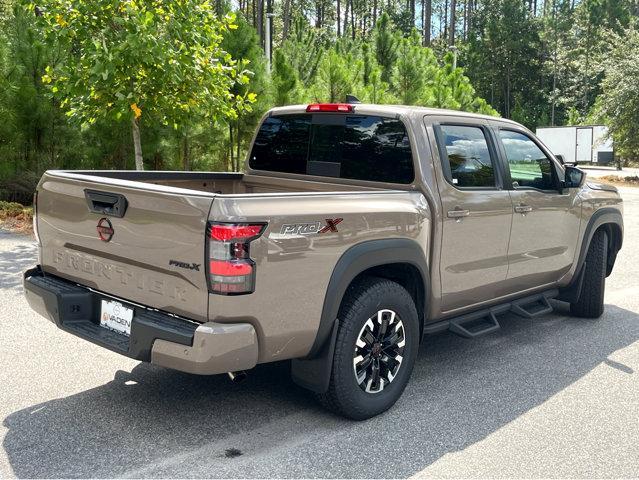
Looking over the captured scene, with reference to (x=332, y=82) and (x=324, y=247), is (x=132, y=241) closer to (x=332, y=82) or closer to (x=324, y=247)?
(x=324, y=247)

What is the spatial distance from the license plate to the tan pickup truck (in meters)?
0.01

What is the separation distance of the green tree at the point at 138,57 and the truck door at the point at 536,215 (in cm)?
489

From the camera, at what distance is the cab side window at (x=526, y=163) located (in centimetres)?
496

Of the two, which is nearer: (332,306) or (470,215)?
(332,306)

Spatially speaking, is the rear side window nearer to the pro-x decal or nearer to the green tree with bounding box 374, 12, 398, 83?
the pro-x decal

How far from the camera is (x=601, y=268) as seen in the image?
19.6 feet

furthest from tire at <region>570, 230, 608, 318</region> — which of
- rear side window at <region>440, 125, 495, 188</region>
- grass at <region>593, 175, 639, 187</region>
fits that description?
grass at <region>593, 175, 639, 187</region>

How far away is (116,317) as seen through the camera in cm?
351

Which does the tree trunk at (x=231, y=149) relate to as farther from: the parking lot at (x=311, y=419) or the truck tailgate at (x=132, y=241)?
the truck tailgate at (x=132, y=241)

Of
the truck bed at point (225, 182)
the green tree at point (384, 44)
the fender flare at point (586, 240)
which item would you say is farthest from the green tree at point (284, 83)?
the fender flare at point (586, 240)

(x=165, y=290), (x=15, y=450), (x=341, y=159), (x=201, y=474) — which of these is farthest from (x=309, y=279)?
(x=15, y=450)

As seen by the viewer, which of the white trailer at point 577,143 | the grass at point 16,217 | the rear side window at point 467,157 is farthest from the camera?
the white trailer at point 577,143

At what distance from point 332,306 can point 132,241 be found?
109 centimetres

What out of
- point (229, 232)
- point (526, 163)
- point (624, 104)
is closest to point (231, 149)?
point (526, 163)
